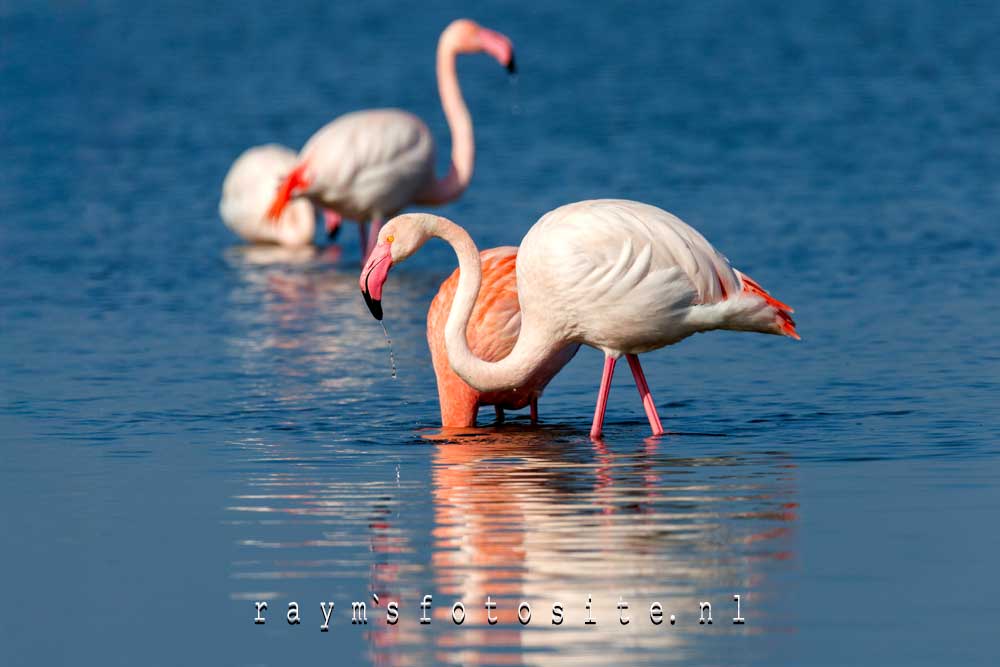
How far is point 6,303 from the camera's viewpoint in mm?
12367

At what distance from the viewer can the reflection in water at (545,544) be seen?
519cm

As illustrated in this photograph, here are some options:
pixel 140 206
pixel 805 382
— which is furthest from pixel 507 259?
pixel 140 206

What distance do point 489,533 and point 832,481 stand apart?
1.44m

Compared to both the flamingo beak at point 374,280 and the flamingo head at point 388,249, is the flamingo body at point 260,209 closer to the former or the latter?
the flamingo head at point 388,249

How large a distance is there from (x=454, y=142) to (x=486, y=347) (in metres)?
6.89

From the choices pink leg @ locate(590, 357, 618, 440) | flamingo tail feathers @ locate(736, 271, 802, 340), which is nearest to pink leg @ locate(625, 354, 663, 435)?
pink leg @ locate(590, 357, 618, 440)

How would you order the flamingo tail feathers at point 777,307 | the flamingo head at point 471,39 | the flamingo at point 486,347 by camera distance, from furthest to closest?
the flamingo head at point 471,39
the flamingo at point 486,347
the flamingo tail feathers at point 777,307

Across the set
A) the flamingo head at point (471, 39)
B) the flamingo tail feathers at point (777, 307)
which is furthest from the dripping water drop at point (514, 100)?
the flamingo tail feathers at point (777, 307)

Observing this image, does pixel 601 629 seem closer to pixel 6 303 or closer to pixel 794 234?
pixel 6 303

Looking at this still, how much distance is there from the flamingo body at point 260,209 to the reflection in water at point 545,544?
8.19m

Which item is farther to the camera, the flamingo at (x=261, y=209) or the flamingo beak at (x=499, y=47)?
the flamingo at (x=261, y=209)

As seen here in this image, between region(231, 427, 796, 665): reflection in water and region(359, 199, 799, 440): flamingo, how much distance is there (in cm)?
43

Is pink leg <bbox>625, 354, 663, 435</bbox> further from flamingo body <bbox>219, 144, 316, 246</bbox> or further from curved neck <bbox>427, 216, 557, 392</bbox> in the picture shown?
flamingo body <bbox>219, 144, 316, 246</bbox>

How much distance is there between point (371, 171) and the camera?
14.6m
